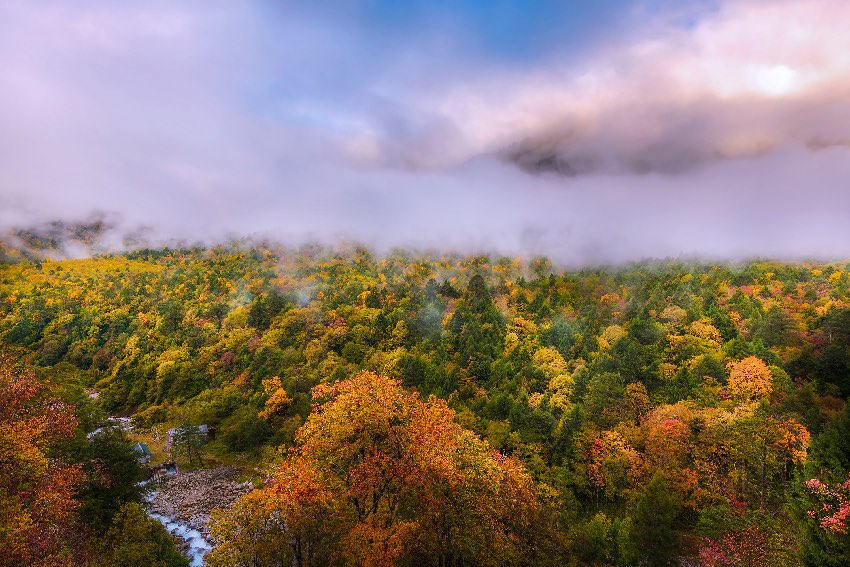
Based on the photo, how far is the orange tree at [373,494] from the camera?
54.8ft

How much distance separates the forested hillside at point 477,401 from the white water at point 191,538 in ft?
36.7

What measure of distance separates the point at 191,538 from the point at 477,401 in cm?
3979

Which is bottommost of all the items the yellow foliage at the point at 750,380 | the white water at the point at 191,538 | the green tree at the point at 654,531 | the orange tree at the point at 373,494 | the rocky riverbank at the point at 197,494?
the rocky riverbank at the point at 197,494

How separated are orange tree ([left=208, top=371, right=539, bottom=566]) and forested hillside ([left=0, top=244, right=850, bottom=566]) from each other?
0.11 m

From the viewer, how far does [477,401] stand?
6019 cm

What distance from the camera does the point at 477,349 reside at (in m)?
77.1

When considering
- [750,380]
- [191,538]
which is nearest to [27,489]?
[191,538]

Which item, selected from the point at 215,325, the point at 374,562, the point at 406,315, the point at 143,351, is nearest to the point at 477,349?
the point at 406,315

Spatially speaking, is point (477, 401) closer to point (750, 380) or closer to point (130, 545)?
point (750, 380)

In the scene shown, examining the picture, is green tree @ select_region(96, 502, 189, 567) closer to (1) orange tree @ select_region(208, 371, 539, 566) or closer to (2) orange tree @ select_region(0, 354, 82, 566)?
(2) orange tree @ select_region(0, 354, 82, 566)

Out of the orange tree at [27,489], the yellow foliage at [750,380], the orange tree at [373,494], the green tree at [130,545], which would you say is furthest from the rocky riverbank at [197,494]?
the yellow foliage at [750,380]

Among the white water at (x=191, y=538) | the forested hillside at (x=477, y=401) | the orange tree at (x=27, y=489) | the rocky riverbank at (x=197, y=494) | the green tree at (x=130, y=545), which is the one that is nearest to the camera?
the orange tree at (x=27, y=489)

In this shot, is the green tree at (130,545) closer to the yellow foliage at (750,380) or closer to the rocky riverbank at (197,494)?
the rocky riverbank at (197,494)

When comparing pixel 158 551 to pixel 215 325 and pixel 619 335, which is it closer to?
pixel 619 335
